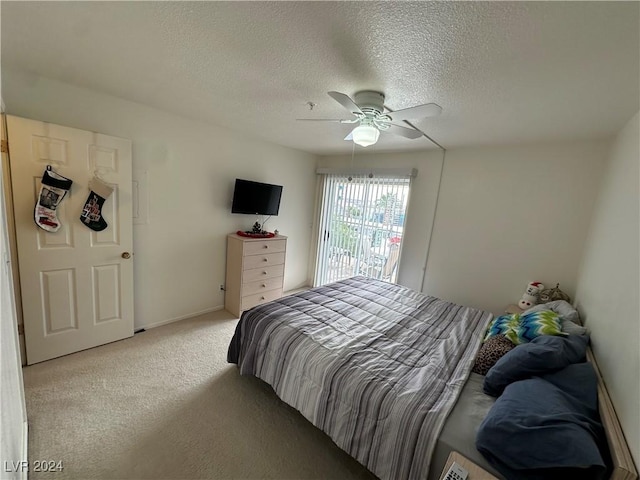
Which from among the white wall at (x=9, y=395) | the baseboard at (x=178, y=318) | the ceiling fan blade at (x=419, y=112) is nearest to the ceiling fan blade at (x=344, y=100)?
the ceiling fan blade at (x=419, y=112)

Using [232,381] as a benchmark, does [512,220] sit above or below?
above

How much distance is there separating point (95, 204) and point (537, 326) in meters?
3.45

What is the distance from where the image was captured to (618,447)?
94 centimetres

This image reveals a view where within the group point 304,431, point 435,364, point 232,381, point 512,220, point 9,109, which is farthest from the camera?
point 512,220

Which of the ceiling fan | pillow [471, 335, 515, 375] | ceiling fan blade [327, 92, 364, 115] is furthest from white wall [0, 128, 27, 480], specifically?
pillow [471, 335, 515, 375]

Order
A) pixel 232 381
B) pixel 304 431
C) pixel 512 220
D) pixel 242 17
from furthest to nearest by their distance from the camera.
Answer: pixel 512 220 → pixel 232 381 → pixel 304 431 → pixel 242 17

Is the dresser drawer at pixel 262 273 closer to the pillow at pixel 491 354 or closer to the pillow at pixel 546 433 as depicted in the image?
the pillow at pixel 491 354

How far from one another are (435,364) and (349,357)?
537 millimetres

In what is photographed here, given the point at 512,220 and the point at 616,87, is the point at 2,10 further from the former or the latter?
the point at 512,220

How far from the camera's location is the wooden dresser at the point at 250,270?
3.26 meters

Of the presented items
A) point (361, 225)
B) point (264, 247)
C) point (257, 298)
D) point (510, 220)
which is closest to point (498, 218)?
point (510, 220)

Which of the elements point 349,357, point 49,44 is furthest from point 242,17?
point 349,357

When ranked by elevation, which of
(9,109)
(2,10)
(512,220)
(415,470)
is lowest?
(415,470)

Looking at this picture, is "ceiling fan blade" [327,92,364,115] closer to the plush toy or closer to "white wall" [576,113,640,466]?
"white wall" [576,113,640,466]
